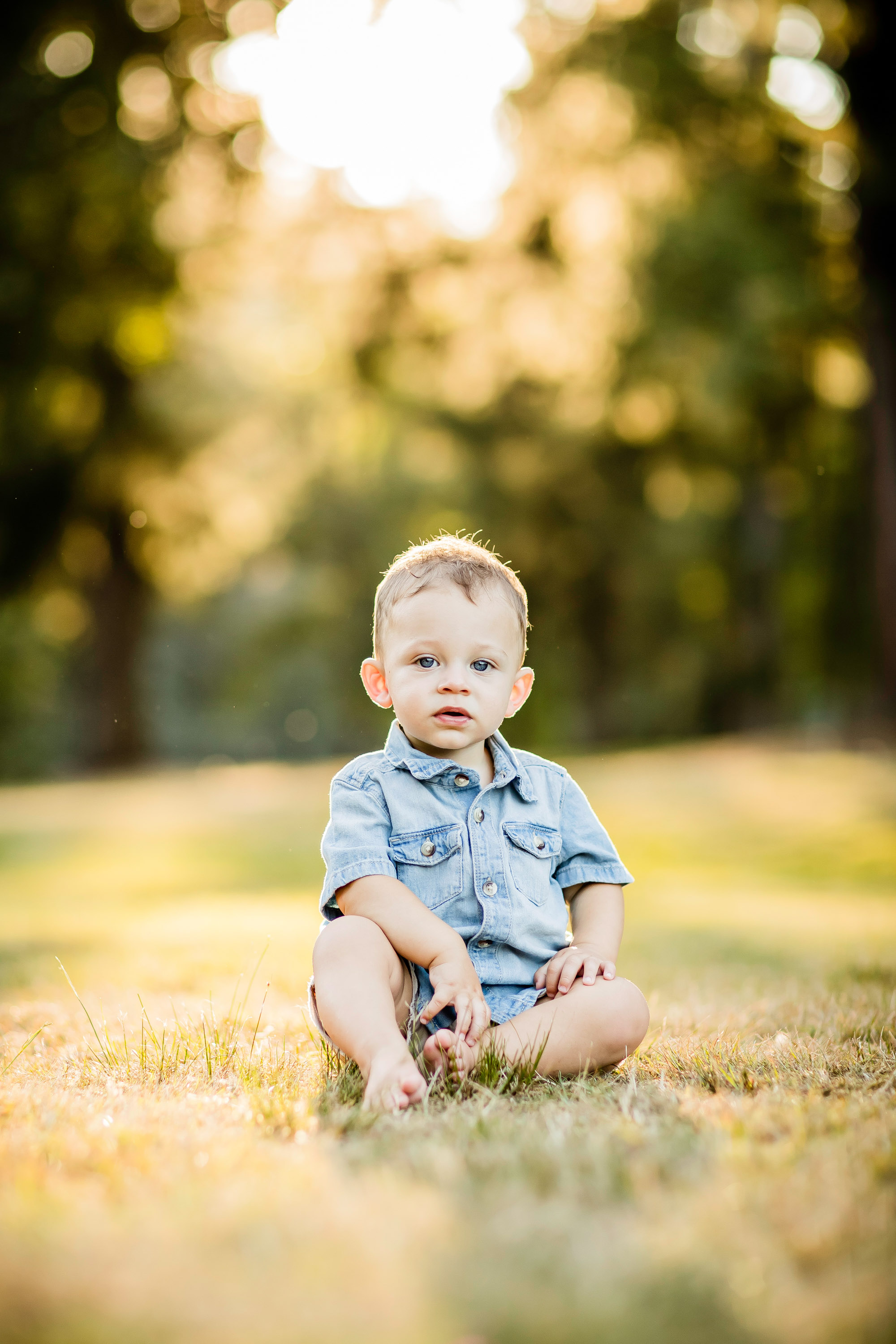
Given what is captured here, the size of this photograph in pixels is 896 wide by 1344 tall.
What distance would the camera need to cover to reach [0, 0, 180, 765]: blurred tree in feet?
26.9

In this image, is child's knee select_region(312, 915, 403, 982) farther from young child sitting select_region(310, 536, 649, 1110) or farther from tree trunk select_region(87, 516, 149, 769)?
tree trunk select_region(87, 516, 149, 769)

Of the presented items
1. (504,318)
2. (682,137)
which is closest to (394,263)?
(504,318)

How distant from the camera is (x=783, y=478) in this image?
19.0 meters

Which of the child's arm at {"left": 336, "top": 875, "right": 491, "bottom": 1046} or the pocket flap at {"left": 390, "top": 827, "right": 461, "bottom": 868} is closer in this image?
the child's arm at {"left": 336, "top": 875, "right": 491, "bottom": 1046}

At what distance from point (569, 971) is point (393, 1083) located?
54cm

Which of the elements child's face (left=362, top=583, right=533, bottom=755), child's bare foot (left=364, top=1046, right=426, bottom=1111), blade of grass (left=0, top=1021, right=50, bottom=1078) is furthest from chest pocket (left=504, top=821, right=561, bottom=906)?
blade of grass (left=0, top=1021, right=50, bottom=1078)

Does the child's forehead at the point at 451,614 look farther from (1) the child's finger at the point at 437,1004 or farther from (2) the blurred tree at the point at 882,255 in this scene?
(2) the blurred tree at the point at 882,255

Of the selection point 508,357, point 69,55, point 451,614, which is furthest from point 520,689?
point 508,357

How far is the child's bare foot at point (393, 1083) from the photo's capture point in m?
2.02

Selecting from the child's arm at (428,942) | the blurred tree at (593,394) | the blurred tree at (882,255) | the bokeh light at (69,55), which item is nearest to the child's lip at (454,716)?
the child's arm at (428,942)

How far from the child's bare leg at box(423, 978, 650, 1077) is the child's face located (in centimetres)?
62

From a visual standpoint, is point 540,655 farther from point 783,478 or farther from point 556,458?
point 783,478

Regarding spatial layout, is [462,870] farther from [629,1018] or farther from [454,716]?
[629,1018]

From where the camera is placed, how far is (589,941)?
8.63ft
